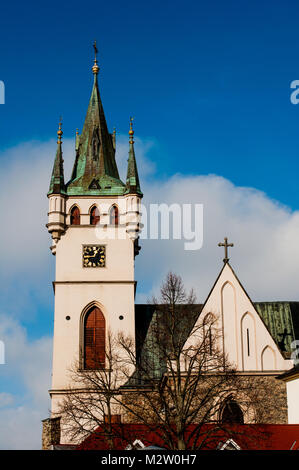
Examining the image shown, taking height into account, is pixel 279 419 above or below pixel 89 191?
below

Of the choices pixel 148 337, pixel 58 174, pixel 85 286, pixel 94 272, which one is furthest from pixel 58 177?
pixel 148 337

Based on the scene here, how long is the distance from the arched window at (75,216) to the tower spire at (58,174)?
133 centimetres

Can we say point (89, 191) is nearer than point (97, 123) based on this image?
Yes

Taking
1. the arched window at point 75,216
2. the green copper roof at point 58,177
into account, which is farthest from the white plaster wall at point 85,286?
the green copper roof at point 58,177

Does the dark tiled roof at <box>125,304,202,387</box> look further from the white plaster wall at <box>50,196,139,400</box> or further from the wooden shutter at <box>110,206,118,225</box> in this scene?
the wooden shutter at <box>110,206,118,225</box>

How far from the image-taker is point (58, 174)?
5478 centimetres

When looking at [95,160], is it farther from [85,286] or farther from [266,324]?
[266,324]

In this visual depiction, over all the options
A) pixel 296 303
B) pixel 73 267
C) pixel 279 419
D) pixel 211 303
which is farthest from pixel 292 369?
pixel 73 267

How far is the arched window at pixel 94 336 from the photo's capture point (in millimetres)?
50866

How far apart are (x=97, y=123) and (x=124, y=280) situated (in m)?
12.1

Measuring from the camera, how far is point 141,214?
54.2m

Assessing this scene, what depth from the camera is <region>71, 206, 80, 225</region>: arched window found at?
176 feet
